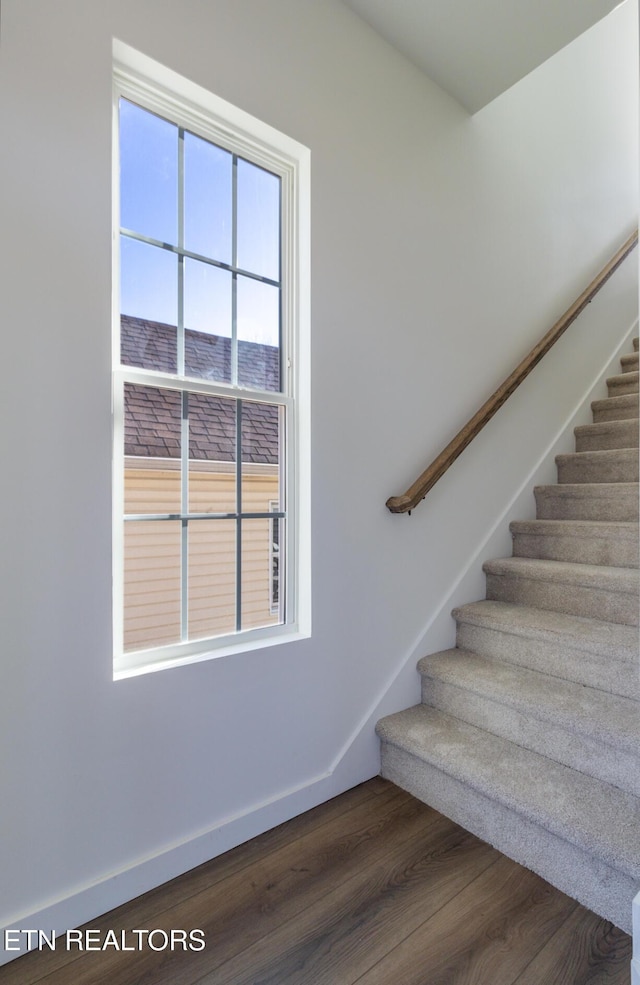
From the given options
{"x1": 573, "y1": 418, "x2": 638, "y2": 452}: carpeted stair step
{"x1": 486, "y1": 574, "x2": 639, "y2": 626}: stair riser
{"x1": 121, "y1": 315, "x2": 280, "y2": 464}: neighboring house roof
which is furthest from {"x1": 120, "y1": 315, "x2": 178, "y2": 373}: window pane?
{"x1": 573, "y1": 418, "x2": 638, "y2": 452}: carpeted stair step

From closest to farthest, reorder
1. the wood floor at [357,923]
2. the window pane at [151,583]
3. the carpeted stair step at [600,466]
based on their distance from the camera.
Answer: the wood floor at [357,923], the window pane at [151,583], the carpeted stair step at [600,466]

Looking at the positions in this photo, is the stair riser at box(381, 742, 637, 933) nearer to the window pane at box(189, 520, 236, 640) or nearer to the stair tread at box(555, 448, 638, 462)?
the window pane at box(189, 520, 236, 640)

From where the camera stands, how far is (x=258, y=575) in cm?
173

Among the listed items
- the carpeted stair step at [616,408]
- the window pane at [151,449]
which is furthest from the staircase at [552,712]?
the window pane at [151,449]

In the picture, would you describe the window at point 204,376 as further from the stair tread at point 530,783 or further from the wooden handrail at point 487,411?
the stair tread at point 530,783

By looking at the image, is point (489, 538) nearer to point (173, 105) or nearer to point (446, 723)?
point (446, 723)

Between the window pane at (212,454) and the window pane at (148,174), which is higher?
the window pane at (148,174)

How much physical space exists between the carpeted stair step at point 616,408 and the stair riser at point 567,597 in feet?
4.78

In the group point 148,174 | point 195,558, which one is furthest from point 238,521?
point 148,174

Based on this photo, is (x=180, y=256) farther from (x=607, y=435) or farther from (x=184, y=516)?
(x=607, y=435)

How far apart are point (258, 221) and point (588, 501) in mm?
2023

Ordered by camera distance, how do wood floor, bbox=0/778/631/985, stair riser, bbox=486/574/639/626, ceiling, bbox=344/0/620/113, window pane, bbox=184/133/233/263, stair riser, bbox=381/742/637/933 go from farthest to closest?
stair riser, bbox=486/574/639/626 → ceiling, bbox=344/0/620/113 → window pane, bbox=184/133/233/263 → stair riser, bbox=381/742/637/933 → wood floor, bbox=0/778/631/985

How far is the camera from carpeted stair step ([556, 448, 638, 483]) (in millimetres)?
2611

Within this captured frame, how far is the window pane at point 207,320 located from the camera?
1577mm
